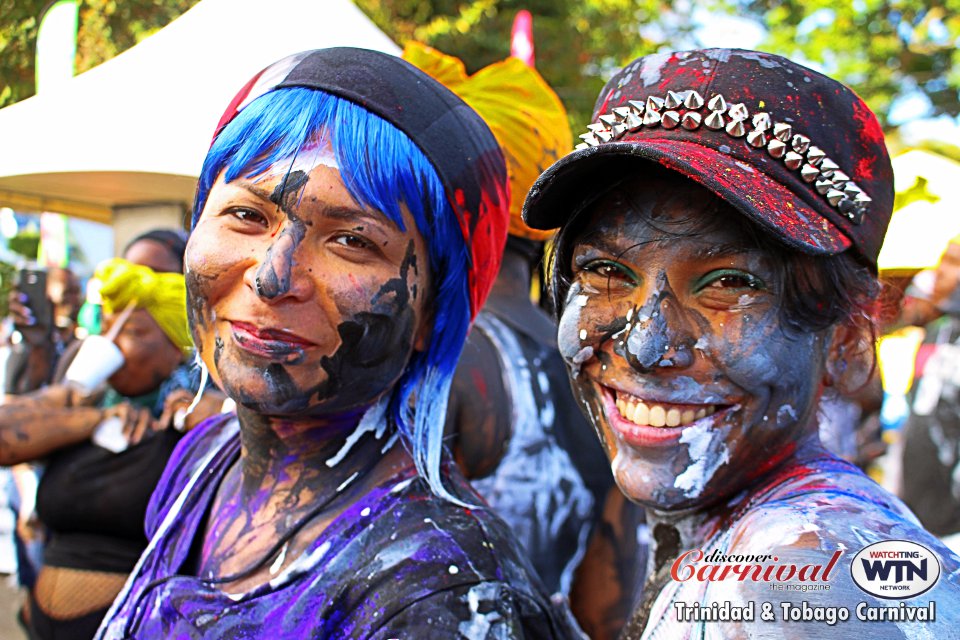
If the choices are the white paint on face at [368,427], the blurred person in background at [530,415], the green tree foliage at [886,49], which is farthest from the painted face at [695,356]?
the green tree foliage at [886,49]

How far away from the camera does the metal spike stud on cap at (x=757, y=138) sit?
151cm

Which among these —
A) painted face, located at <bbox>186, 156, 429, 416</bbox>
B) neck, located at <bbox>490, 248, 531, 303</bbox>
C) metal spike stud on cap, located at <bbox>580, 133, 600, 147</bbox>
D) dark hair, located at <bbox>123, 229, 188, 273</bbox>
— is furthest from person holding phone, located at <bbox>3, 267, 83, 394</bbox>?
metal spike stud on cap, located at <bbox>580, 133, 600, 147</bbox>

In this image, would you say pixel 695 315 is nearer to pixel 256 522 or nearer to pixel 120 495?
pixel 256 522

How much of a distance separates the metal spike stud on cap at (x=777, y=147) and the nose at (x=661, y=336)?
0.91ft

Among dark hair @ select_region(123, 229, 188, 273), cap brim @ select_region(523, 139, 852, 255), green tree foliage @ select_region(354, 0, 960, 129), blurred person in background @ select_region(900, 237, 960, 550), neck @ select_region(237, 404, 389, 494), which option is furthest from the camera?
green tree foliage @ select_region(354, 0, 960, 129)

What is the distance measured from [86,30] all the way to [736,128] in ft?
9.24

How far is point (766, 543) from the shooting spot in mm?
1292

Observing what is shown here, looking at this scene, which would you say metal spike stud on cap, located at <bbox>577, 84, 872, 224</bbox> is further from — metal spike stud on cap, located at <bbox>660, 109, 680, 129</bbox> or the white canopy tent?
the white canopy tent

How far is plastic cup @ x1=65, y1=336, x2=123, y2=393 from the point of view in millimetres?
3381

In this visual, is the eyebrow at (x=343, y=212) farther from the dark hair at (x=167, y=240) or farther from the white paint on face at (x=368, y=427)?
the dark hair at (x=167, y=240)

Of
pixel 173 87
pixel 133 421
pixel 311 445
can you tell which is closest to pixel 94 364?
pixel 133 421

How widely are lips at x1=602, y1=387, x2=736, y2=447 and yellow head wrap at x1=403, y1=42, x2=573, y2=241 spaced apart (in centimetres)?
152

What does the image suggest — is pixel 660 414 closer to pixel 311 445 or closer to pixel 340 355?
pixel 340 355

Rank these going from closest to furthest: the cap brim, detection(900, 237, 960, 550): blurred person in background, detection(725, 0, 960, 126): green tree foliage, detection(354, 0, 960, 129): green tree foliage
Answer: the cap brim < detection(900, 237, 960, 550): blurred person in background < detection(354, 0, 960, 129): green tree foliage < detection(725, 0, 960, 126): green tree foliage
